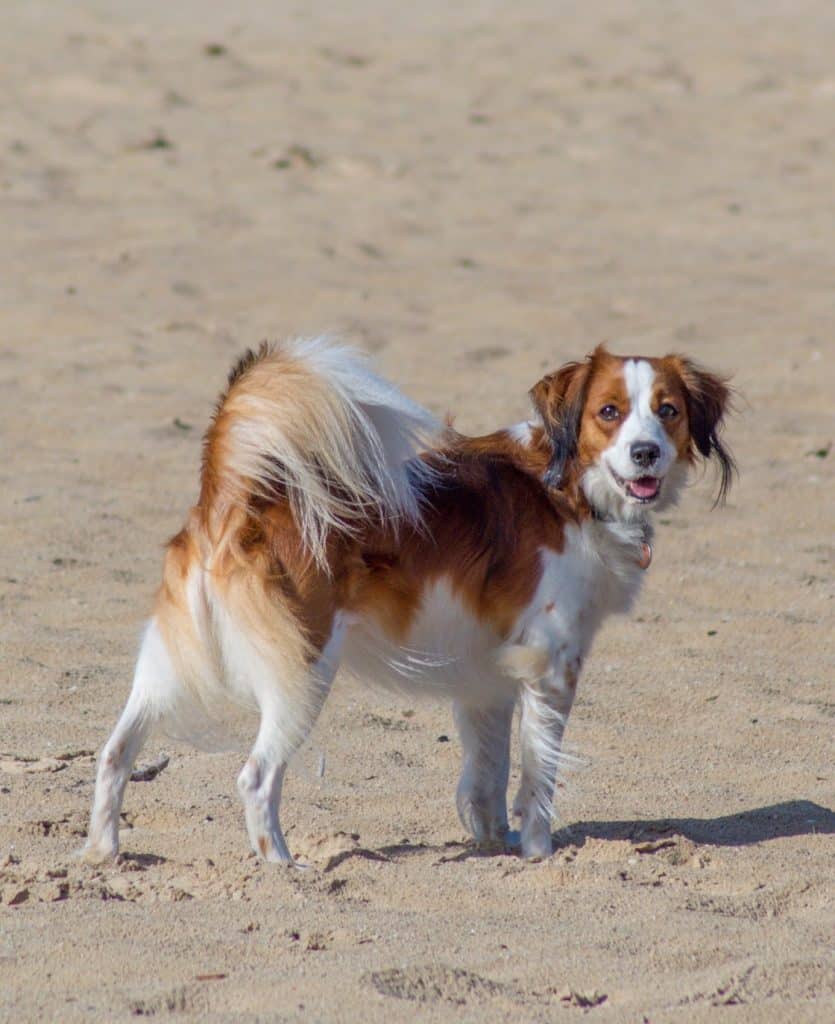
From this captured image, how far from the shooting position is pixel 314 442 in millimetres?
4527

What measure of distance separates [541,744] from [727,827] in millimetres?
654

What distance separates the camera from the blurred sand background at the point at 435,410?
159 inches

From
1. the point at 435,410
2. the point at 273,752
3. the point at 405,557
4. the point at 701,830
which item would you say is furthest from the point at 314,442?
the point at 435,410

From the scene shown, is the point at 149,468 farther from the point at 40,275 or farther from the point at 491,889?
the point at 491,889

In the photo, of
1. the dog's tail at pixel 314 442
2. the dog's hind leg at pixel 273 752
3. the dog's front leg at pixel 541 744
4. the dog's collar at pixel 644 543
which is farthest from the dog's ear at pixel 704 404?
the dog's hind leg at pixel 273 752

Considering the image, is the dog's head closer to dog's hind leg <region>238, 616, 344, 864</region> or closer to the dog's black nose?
the dog's black nose

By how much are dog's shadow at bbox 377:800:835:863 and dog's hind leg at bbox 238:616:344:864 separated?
40 centimetres

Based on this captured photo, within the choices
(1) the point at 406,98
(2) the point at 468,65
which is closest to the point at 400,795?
(1) the point at 406,98

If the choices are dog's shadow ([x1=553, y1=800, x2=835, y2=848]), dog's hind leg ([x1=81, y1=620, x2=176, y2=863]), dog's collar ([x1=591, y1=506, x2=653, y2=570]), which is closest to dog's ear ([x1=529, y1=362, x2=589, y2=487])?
dog's collar ([x1=591, y1=506, x2=653, y2=570])

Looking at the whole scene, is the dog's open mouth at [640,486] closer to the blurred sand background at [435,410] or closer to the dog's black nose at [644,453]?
the dog's black nose at [644,453]

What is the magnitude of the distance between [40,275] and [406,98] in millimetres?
6306

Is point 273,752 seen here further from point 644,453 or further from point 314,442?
point 644,453

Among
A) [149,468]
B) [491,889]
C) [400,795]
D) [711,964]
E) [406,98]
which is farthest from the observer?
[406,98]

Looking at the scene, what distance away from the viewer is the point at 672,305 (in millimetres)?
11758
